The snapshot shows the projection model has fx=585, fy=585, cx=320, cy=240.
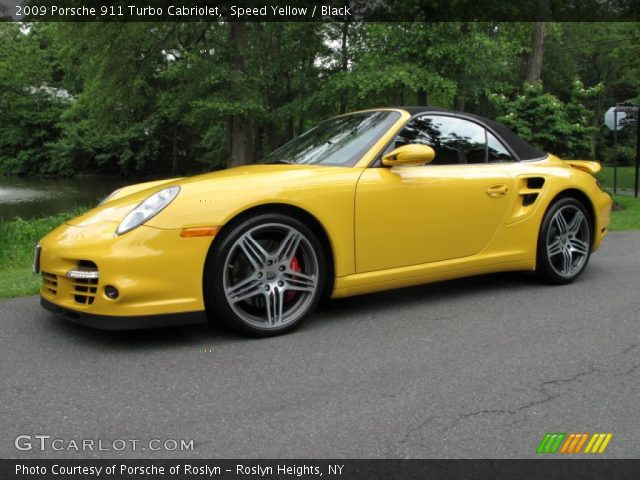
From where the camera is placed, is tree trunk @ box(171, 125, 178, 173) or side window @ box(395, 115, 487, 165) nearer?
side window @ box(395, 115, 487, 165)

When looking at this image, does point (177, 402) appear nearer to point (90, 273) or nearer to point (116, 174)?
point (90, 273)

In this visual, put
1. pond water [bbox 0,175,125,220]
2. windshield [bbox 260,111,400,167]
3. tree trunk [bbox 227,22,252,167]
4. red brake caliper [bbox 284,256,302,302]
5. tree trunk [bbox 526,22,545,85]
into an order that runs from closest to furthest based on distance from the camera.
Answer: red brake caliper [bbox 284,256,302,302], windshield [bbox 260,111,400,167], tree trunk [bbox 526,22,545,85], tree trunk [bbox 227,22,252,167], pond water [bbox 0,175,125,220]

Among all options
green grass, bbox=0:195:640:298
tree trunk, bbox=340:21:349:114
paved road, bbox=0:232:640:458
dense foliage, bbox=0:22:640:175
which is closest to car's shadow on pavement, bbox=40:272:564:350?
paved road, bbox=0:232:640:458

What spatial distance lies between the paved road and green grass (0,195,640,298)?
1.96 feet

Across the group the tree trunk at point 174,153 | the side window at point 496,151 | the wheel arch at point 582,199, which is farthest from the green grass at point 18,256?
the tree trunk at point 174,153

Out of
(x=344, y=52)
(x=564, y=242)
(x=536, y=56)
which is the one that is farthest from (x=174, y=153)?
(x=564, y=242)

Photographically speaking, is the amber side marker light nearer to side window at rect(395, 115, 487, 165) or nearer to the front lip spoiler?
the front lip spoiler

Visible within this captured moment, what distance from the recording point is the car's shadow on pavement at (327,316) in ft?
10.9

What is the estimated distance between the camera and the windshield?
395cm

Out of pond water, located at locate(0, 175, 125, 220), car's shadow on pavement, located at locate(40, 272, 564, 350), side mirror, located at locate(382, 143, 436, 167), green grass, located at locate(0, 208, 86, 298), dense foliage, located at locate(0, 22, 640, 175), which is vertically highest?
dense foliage, located at locate(0, 22, 640, 175)

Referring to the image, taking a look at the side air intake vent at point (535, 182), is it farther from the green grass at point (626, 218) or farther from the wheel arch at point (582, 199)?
the green grass at point (626, 218)

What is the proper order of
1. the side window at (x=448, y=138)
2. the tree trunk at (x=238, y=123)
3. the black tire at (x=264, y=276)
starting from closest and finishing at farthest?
1. the black tire at (x=264, y=276)
2. the side window at (x=448, y=138)
3. the tree trunk at (x=238, y=123)

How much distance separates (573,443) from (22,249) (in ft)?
22.8

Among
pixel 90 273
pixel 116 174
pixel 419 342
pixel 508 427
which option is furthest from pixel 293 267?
pixel 116 174
